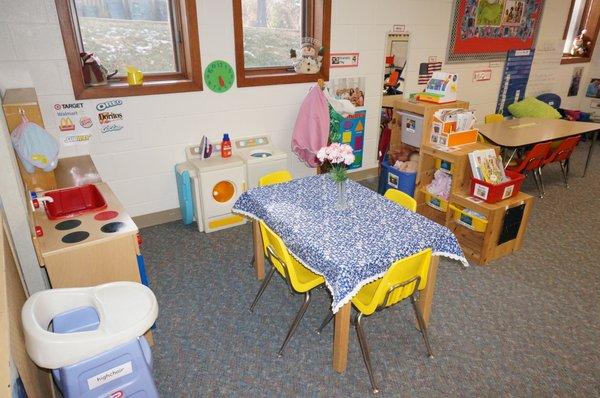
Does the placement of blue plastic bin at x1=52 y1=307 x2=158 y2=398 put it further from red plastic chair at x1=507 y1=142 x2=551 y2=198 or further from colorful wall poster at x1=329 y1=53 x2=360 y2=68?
red plastic chair at x1=507 y1=142 x2=551 y2=198

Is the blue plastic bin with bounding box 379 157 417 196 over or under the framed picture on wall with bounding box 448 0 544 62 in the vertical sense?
under

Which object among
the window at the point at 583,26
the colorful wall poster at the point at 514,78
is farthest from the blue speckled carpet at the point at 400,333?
the window at the point at 583,26

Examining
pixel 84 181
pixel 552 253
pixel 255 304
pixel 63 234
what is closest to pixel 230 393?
pixel 255 304

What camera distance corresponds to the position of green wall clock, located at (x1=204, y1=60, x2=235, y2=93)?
10.8 feet

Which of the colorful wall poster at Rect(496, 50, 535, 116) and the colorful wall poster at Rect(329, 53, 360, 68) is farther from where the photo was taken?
the colorful wall poster at Rect(496, 50, 535, 116)

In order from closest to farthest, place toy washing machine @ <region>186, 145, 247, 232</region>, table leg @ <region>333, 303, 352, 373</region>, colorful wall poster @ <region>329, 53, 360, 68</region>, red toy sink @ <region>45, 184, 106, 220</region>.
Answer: table leg @ <region>333, 303, 352, 373</region>
red toy sink @ <region>45, 184, 106, 220</region>
toy washing machine @ <region>186, 145, 247, 232</region>
colorful wall poster @ <region>329, 53, 360, 68</region>

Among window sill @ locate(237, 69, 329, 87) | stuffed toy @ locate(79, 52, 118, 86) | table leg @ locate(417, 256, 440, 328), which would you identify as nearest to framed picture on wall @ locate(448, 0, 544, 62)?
window sill @ locate(237, 69, 329, 87)

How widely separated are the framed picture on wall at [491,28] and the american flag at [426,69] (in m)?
0.23

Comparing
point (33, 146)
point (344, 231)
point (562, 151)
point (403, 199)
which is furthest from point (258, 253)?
point (562, 151)

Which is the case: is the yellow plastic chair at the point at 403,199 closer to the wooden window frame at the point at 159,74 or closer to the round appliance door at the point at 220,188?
the round appliance door at the point at 220,188

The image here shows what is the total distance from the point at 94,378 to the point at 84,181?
4.74 feet

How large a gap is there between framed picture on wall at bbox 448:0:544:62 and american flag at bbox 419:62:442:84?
0.23 metres

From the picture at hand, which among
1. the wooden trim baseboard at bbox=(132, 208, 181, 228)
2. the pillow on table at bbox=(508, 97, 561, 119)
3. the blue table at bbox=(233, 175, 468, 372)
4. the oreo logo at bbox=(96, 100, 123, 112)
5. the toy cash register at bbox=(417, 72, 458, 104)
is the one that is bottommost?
the wooden trim baseboard at bbox=(132, 208, 181, 228)

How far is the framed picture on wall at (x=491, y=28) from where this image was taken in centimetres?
452
